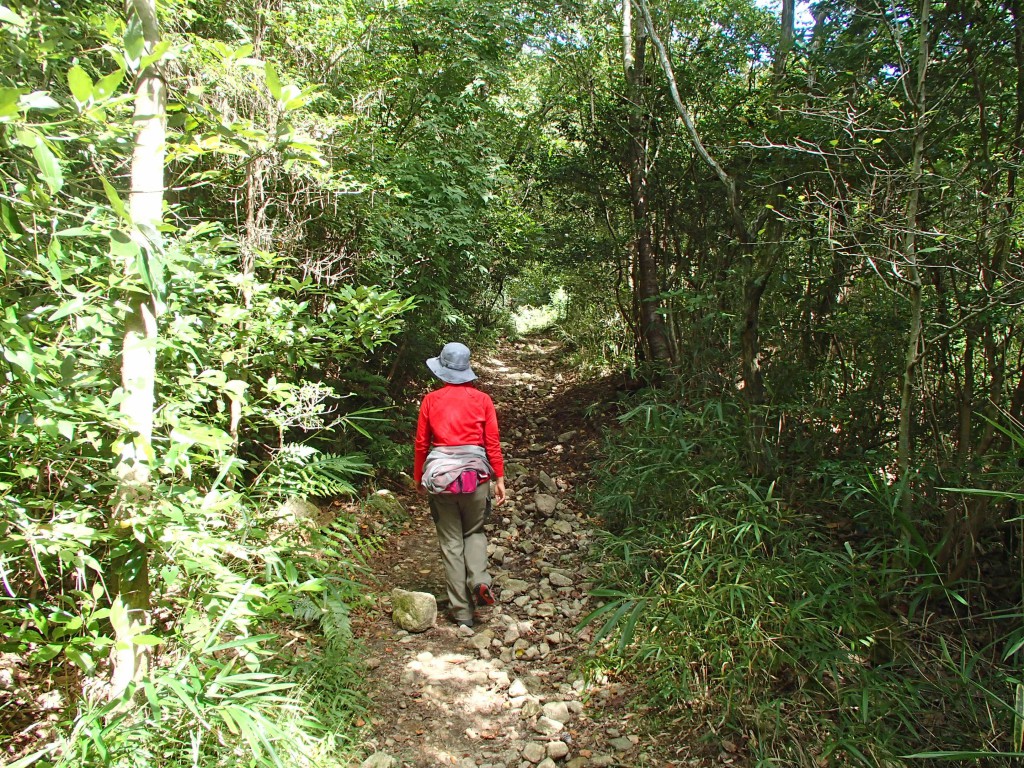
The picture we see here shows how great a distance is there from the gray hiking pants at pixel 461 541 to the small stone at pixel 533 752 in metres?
1.18

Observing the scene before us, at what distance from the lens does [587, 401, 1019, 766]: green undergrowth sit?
8.75ft

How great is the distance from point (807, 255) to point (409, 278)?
142 inches

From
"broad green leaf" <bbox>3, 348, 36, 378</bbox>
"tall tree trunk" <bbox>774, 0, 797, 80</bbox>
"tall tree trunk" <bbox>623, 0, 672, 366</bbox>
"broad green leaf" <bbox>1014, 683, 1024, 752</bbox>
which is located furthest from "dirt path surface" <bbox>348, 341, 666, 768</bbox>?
"tall tree trunk" <bbox>774, 0, 797, 80</bbox>

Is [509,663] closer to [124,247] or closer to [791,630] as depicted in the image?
[791,630]

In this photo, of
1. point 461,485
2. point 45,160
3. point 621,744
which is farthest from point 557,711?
point 45,160

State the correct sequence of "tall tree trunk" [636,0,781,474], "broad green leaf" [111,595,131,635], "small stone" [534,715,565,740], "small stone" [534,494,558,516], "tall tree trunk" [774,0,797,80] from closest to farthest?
"broad green leaf" [111,595,131,635]
"small stone" [534,715,565,740]
"tall tree trunk" [636,0,781,474]
"tall tree trunk" [774,0,797,80]
"small stone" [534,494,558,516]

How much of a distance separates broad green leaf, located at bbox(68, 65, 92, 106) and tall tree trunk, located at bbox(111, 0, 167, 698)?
36cm

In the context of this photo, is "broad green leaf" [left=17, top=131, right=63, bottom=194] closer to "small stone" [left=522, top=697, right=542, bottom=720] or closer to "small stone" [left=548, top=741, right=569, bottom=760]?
"small stone" [left=548, top=741, right=569, bottom=760]

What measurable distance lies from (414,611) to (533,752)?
133 centimetres

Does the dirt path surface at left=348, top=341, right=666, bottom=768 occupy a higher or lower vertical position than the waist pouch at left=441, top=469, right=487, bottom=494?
lower

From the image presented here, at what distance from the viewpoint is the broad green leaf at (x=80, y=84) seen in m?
1.35

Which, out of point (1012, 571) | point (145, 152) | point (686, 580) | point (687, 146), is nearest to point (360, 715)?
point (686, 580)

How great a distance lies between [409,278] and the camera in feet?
19.5

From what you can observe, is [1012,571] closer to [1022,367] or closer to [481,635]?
[1022,367]
